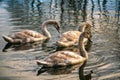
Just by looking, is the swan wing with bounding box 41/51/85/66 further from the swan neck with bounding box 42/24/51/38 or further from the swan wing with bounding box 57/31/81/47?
the swan neck with bounding box 42/24/51/38

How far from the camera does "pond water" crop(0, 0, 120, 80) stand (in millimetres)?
14000

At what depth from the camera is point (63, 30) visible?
67.8 ft

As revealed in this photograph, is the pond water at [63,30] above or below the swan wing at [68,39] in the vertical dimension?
below

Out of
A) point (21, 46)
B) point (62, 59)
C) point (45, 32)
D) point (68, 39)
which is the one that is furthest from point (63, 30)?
point (62, 59)

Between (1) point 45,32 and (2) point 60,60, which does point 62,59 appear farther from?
(1) point 45,32

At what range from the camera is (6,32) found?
2086cm

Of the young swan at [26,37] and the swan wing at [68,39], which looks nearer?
the swan wing at [68,39]

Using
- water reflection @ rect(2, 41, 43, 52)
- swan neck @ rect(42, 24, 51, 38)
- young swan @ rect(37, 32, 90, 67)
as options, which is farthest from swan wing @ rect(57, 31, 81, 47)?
young swan @ rect(37, 32, 90, 67)

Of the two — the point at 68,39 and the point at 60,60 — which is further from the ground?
the point at 60,60

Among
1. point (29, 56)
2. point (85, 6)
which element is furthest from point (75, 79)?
point (85, 6)

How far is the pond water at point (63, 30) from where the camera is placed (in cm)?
1400

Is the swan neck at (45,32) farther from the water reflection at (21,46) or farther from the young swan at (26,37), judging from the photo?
the water reflection at (21,46)

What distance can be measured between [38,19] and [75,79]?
1159 centimetres

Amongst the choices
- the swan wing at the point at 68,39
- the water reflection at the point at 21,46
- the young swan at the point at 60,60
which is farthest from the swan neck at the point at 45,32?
the young swan at the point at 60,60
